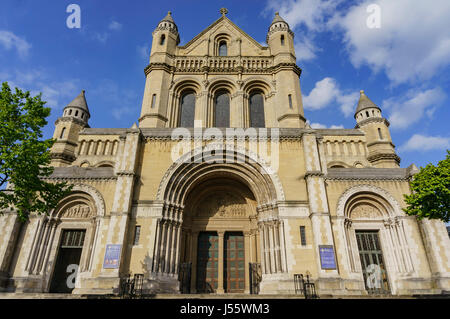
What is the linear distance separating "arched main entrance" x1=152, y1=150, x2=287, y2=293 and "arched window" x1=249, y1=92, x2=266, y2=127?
6919 millimetres

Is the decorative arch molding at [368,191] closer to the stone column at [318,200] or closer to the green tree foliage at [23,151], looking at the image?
the stone column at [318,200]

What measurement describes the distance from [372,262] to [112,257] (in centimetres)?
1432

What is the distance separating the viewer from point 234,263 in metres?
17.2

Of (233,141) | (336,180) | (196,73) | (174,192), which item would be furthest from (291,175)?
(196,73)

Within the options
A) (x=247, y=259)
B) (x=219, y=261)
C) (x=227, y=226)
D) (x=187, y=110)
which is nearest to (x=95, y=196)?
(x=227, y=226)

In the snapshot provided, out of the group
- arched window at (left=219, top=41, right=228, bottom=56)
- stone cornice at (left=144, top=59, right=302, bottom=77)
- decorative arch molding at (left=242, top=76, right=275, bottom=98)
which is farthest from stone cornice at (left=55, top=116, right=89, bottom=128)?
decorative arch molding at (left=242, top=76, right=275, bottom=98)

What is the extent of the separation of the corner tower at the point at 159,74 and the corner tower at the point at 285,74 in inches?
373

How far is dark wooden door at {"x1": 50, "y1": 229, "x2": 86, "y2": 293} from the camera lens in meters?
15.1

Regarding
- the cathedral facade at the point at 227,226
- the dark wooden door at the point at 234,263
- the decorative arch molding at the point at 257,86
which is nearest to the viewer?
the cathedral facade at the point at 227,226

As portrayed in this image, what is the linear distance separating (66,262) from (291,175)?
46.5 feet

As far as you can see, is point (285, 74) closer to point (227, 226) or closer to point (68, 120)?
point (227, 226)

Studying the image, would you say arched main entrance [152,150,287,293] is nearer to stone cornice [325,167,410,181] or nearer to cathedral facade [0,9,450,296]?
cathedral facade [0,9,450,296]

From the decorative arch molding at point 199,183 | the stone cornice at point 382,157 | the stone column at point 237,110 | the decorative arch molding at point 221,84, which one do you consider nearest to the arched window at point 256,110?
the stone column at point 237,110

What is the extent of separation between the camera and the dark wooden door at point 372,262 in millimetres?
15070
